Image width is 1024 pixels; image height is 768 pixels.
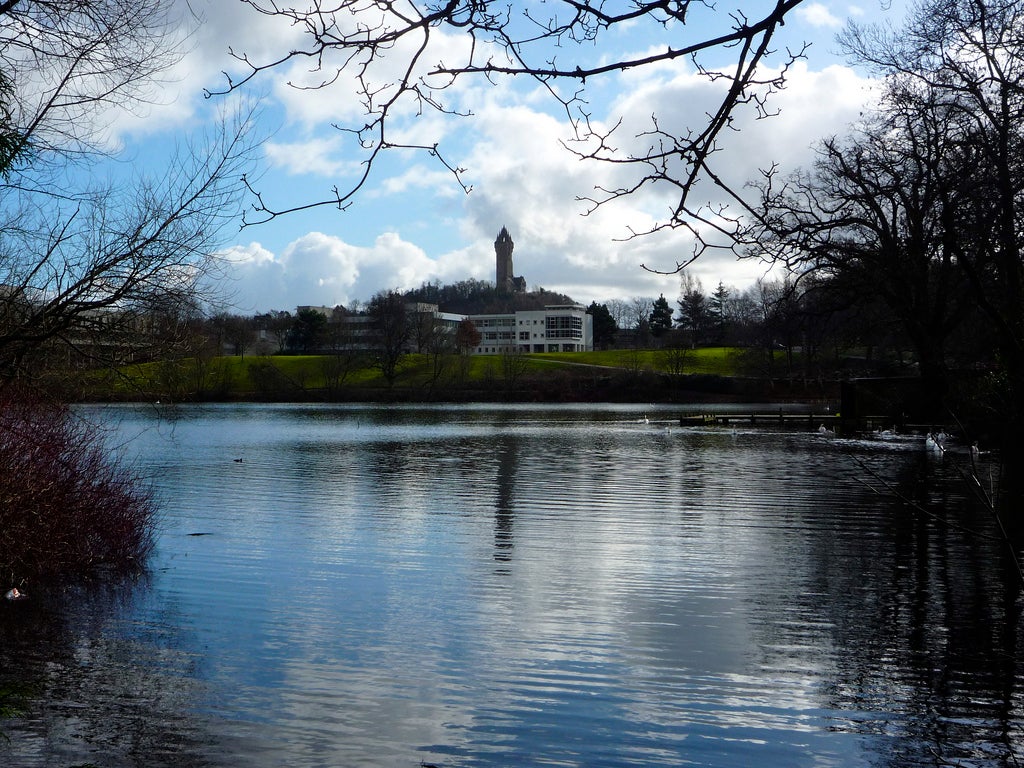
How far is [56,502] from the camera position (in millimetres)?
12656

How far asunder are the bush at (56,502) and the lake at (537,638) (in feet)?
1.85

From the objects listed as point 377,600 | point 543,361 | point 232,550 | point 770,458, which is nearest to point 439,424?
point 770,458

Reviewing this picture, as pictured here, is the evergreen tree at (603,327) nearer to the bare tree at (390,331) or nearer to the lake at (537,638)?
the bare tree at (390,331)

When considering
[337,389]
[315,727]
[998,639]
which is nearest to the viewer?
[315,727]

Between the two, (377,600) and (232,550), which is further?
(232,550)

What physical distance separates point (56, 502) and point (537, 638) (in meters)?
6.87

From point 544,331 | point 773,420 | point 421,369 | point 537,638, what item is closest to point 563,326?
point 544,331

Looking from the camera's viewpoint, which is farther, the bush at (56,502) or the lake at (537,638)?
the bush at (56,502)

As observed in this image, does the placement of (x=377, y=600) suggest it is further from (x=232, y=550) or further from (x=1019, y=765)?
(x=1019, y=765)

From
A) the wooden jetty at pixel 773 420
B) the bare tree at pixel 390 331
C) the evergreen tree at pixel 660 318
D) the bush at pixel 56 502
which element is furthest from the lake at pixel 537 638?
the evergreen tree at pixel 660 318

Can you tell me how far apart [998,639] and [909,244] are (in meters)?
9.47

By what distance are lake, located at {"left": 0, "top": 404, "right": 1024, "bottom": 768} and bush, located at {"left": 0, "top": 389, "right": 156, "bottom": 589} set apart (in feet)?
1.85

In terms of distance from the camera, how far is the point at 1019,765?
22.4 feet

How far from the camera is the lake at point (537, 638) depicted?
7.50m
